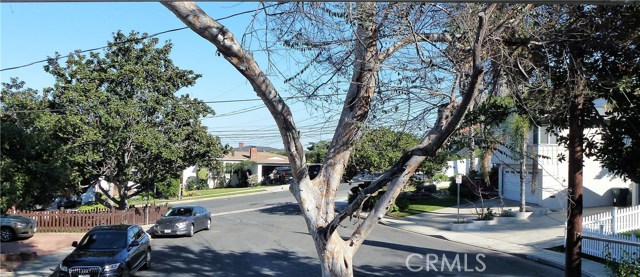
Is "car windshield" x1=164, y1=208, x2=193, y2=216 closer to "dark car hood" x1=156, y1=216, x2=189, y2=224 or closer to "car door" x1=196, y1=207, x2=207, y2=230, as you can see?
"car door" x1=196, y1=207, x2=207, y2=230

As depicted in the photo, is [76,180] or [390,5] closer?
[390,5]

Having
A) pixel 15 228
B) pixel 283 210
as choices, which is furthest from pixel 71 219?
pixel 283 210

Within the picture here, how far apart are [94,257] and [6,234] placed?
9542mm

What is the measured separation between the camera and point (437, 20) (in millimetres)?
6473

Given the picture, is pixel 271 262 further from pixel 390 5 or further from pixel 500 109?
pixel 390 5

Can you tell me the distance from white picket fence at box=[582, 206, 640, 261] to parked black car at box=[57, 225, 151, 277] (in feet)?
37.5

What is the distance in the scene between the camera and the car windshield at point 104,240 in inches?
551

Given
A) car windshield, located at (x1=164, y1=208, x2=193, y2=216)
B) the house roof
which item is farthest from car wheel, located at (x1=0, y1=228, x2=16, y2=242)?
the house roof

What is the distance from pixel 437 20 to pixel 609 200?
88.1 feet

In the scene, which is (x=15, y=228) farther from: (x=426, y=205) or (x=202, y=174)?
(x=202, y=174)

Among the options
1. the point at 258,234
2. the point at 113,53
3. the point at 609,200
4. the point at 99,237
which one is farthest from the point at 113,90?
the point at 609,200

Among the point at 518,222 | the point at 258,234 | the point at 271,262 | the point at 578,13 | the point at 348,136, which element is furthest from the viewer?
the point at 518,222

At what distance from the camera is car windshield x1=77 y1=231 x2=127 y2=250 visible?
1398 centimetres

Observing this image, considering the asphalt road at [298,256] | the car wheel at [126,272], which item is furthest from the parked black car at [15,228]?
the car wheel at [126,272]
